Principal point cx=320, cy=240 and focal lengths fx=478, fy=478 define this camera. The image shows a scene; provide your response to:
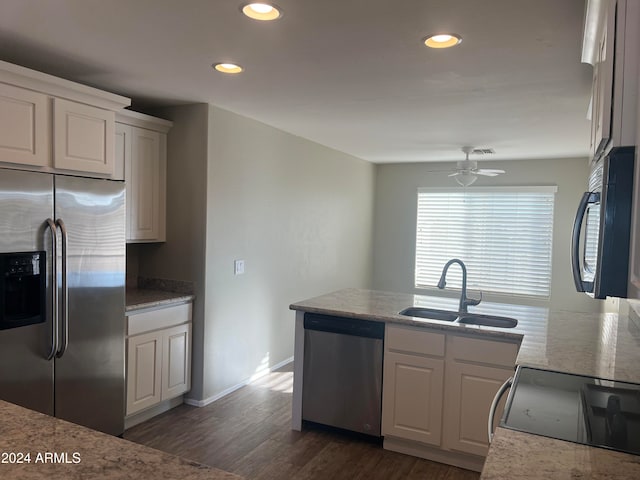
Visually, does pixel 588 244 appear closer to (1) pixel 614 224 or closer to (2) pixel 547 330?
(1) pixel 614 224

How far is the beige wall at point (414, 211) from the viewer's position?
19.3ft

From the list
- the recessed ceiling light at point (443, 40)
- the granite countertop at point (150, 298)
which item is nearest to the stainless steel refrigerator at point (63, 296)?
the granite countertop at point (150, 298)

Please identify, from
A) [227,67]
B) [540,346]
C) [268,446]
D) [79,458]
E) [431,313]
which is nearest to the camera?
[79,458]

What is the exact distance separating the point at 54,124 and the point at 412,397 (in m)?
2.63

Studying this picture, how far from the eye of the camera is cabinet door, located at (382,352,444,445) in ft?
9.50

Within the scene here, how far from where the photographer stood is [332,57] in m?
2.51

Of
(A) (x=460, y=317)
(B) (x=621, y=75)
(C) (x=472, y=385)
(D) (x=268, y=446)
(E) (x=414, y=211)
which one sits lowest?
(D) (x=268, y=446)

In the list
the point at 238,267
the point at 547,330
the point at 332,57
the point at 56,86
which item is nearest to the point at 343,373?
the point at 547,330

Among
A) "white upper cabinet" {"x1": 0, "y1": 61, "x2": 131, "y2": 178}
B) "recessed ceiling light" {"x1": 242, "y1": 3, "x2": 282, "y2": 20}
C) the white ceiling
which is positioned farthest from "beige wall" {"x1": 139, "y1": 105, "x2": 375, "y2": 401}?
"recessed ceiling light" {"x1": 242, "y1": 3, "x2": 282, "y2": 20}

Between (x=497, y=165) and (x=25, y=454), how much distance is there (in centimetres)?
619

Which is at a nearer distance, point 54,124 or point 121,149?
point 54,124

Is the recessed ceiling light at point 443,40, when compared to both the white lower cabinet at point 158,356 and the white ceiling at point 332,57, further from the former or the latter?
the white lower cabinet at point 158,356

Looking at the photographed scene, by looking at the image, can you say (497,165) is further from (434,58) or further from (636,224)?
(636,224)

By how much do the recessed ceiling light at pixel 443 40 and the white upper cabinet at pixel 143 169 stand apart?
2.15 metres
